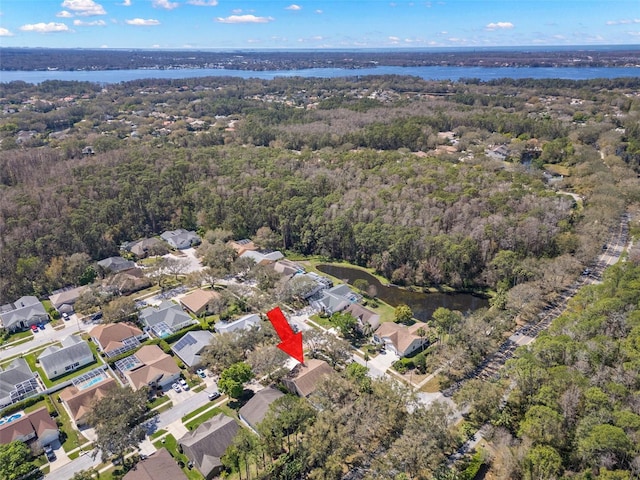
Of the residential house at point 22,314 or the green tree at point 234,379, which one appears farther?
the residential house at point 22,314

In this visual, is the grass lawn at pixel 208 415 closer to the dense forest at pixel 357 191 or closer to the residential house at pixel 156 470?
the residential house at pixel 156 470

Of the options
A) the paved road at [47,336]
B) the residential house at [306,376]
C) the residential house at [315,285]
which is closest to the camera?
the residential house at [306,376]

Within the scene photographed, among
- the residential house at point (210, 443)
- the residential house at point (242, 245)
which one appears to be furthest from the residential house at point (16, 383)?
the residential house at point (242, 245)

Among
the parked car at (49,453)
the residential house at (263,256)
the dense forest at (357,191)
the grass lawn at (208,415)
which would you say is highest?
the dense forest at (357,191)

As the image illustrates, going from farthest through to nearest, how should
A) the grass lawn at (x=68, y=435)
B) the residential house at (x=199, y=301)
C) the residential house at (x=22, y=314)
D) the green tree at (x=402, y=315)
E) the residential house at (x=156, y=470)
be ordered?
the residential house at (x=199, y=301), the residential house at (x=22, y=314), the green tree at (x=402, y=315), the grass lawn at (x=68, y=435), the residential house at (x=156, y=470)

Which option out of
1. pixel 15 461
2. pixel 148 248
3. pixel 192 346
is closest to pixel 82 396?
pixel 15 461

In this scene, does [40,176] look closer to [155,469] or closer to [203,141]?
[203,141]

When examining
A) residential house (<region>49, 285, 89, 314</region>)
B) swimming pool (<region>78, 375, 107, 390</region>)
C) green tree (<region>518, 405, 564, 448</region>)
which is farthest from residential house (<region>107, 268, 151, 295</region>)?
green tree (<region>518, 405, 564, 448</region>)
